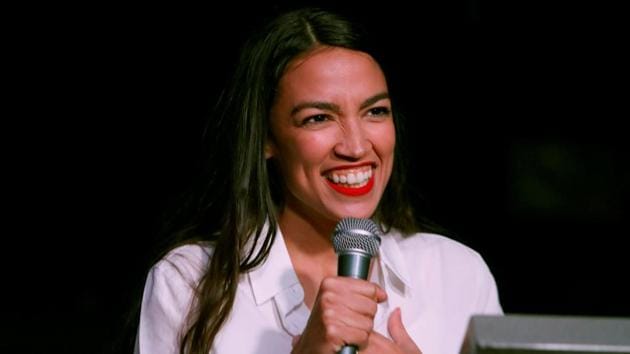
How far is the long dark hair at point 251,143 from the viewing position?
1.77 meters

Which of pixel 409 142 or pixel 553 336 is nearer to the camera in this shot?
pixel 553 336

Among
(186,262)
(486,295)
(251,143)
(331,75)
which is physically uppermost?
(331,75)

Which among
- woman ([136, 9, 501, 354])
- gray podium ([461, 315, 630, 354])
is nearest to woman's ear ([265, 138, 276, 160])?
woman ([136, 9, 501, 354])

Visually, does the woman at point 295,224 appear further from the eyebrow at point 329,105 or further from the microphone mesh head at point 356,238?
the microphone mesh head at point 356,238

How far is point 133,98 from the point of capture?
2.94m

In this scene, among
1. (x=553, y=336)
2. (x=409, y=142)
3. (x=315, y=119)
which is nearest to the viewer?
(x=553, y=336)

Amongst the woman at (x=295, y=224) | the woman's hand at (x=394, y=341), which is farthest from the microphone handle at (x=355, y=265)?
the woman at (x=295, y=224)

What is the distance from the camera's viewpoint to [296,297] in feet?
5.69

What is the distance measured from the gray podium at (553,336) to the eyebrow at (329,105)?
→ 1116 millimetres

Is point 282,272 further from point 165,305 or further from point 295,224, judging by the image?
point 165,305

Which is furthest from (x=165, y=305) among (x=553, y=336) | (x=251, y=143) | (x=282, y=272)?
(x=553, y=336)

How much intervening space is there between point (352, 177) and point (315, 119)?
137mm

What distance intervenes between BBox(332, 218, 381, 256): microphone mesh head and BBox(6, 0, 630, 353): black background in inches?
54.8

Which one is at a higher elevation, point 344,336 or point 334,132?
point 334,132
